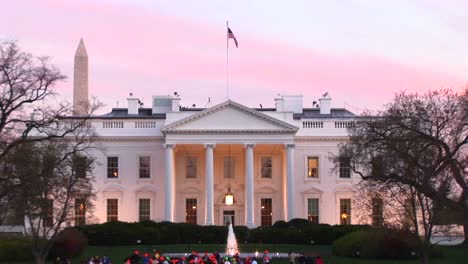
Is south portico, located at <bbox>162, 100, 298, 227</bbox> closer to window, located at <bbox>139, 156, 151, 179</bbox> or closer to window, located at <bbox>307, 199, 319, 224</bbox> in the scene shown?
window, located at <bbox>307, 199, 319, 224</bbox>

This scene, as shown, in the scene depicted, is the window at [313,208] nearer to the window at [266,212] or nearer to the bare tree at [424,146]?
the window at [266,212]

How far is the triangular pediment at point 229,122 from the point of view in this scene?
62375 mm

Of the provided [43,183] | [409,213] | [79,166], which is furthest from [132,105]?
[409,213]

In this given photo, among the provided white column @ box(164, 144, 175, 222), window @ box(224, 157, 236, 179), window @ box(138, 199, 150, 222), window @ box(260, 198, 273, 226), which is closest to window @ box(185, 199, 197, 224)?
window @ box(138, 199, 150, 222)

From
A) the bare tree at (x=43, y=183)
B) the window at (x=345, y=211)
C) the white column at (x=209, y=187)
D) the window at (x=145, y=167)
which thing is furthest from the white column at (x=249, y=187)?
the bare tree at (x=43, y=183)

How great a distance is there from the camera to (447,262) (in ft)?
134

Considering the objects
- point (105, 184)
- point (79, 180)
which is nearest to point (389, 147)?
point (79, 180)

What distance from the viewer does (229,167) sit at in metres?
67.1

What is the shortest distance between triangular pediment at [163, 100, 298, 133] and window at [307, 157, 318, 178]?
502 centimetres

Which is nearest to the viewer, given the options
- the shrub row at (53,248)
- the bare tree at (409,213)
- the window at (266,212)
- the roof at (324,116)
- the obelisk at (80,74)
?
the bare tree at (409,213)

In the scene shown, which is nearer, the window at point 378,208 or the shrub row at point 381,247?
the shrub row at point 381,247

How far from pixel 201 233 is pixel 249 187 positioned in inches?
286

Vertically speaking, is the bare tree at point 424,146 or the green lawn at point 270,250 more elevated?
the bare tree at point 424,146

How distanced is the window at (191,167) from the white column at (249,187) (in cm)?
586
